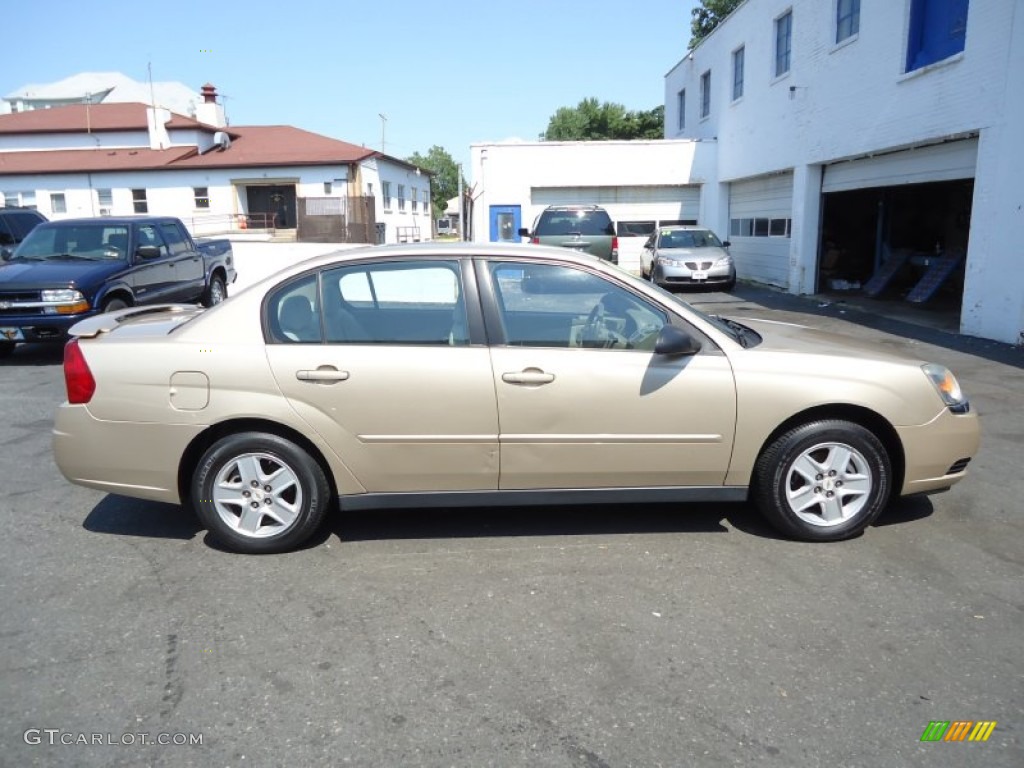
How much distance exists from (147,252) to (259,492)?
321 inches

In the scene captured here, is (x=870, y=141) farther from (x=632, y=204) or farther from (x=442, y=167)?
(x=442, y=167)

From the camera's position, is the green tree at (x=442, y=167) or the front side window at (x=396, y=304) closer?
the front side window at (x=396, y=304)

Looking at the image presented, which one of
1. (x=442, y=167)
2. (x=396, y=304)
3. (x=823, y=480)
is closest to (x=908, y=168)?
(x=823, y=480)

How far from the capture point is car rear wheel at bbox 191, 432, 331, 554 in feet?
13.0

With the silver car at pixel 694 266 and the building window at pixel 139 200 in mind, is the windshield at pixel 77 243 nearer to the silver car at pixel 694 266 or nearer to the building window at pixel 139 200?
the silver car at pixel 694 266

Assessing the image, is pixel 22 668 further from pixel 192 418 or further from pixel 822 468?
pixel 822 468

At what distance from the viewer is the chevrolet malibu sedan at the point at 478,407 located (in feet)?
12.9

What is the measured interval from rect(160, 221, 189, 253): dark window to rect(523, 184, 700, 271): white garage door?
499 inches

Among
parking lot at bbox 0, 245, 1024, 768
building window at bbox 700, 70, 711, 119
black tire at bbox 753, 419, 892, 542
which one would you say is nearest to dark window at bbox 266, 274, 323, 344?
parking lot at bbox 0, 245, 1024, 768

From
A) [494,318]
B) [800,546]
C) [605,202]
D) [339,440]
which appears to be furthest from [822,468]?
[605,202]

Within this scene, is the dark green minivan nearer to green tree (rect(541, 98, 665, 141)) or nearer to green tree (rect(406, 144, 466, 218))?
green tree (rect(541, 98, 665, 141))

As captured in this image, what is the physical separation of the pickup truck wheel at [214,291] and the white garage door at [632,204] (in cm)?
1112

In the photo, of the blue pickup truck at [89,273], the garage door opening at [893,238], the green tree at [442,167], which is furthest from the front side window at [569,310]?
the green tree at [442,167]

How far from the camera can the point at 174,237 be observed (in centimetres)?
1220
